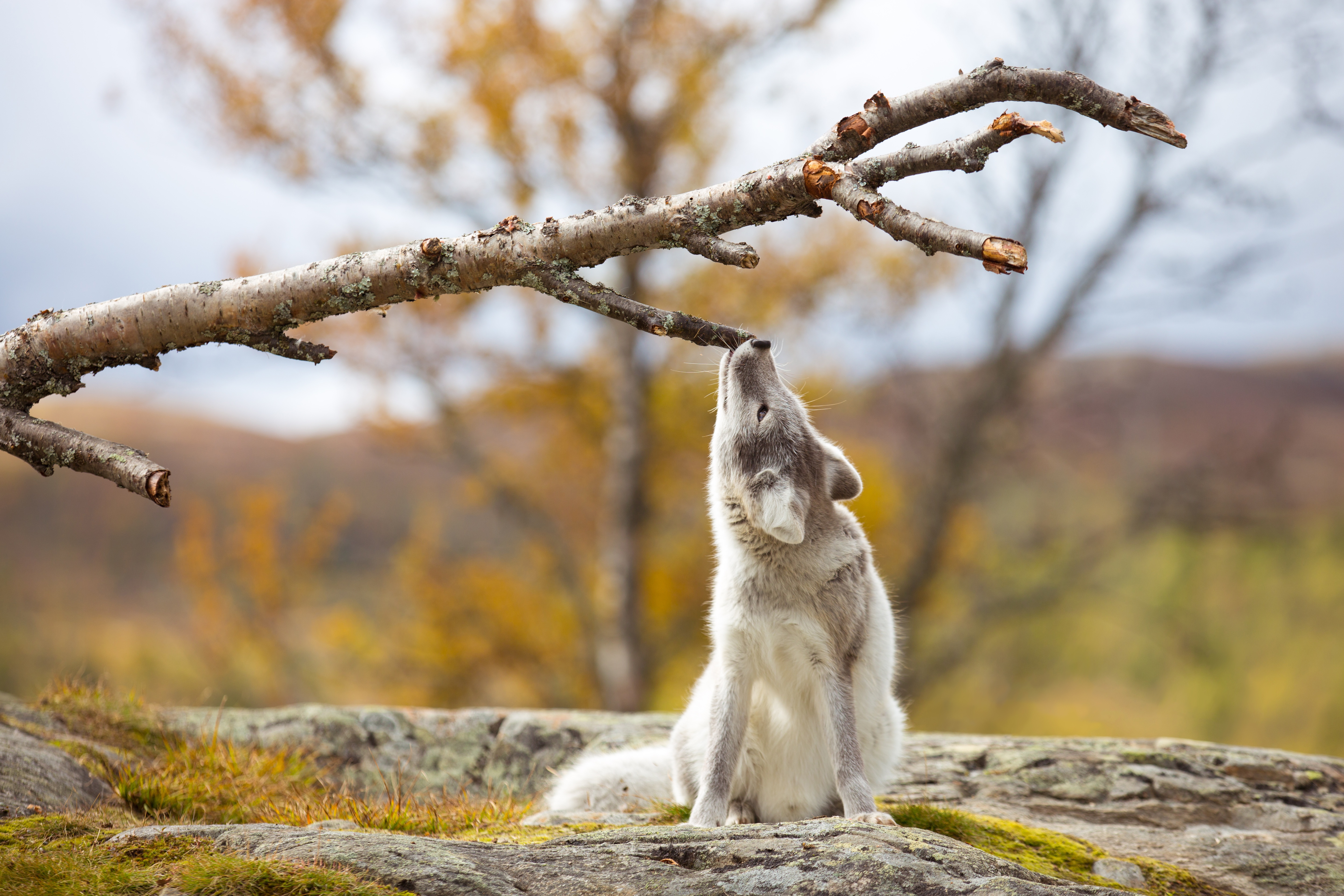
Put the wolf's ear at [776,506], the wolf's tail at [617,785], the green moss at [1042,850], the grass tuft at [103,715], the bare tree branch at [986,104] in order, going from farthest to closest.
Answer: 1. the grass tuft at [103,715]
2. the wolf's tail at [617,785]
3. the wolf's ear at [776,506]
4. the green moss at [1042,850]
5. the bare tree branch at [986,104]

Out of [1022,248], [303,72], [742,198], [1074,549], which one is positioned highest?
[303,72]

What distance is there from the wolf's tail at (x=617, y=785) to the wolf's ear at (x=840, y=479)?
1721mm

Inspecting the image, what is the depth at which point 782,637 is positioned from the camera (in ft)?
13.6

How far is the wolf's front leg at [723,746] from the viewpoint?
395 centimetres

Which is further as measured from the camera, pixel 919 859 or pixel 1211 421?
pixel 1211 421

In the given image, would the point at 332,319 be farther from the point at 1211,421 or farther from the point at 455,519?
the point at 1211,421

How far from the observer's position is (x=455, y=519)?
24281mm

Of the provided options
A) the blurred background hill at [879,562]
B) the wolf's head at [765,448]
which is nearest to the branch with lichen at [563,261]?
the wolf's head at [765,448]

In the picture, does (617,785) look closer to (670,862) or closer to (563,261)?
(670,862)

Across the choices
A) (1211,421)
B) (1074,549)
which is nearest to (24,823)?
(1074,549)

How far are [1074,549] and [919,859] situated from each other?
45.0 ft

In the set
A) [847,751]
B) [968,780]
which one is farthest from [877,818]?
[968,780]

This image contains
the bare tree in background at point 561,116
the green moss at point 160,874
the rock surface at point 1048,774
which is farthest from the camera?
the bare tree in background at point 561,116

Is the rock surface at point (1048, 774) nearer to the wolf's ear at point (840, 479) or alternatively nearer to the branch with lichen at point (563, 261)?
the wolf's ear at point (840, 479)
